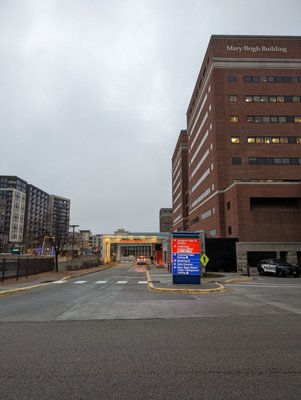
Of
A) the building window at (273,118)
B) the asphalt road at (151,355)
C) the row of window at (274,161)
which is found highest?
the building window at (273,118)

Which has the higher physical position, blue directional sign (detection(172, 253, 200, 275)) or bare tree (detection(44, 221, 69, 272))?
bare tree (detection(44, 221, 69, 272))

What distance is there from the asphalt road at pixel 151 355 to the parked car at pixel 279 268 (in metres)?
21.2

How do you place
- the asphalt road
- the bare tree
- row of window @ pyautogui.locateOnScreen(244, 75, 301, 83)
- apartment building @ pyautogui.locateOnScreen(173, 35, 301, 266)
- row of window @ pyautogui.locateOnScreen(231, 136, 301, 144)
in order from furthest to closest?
1. row of window @ pyautogui.locateOnScreen(244, 75, 301, 83)
2. row of window @ pyautogui.locateOnScreen(231, 136, 301, 144)
3. apartment building @ pyautogui.locateOnScreen(173, 35, 301, 266)
4. the bare tree
5. the asphalt road

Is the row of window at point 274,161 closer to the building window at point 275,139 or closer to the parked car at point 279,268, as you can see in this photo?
the building window at point 275,139

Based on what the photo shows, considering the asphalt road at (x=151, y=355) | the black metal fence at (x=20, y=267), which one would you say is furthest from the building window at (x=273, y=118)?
the asphalt road at (x=151, y=355)

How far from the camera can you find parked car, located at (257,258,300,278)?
29969mm

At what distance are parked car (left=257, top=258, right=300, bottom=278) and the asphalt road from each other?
69.7 ft

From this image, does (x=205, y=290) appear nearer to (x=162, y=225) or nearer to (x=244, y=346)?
(x=244, y=346)

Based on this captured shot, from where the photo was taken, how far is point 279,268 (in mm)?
30453

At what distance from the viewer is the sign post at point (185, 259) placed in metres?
→ 20.8

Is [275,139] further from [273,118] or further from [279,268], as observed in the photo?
[279,268]

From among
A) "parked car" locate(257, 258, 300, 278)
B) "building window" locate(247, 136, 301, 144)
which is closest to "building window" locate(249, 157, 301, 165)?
"building window" locate(247, 136, 301, 144)

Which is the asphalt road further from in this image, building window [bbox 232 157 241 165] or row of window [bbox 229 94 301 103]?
row of window [bbox 229 94 301 103]

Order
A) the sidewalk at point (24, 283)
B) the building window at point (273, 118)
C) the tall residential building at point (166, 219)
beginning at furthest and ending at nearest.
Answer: the tall residential building at point (166, 219) → the building window at point (273, 118) → the sidewalk at point (24, 283)
